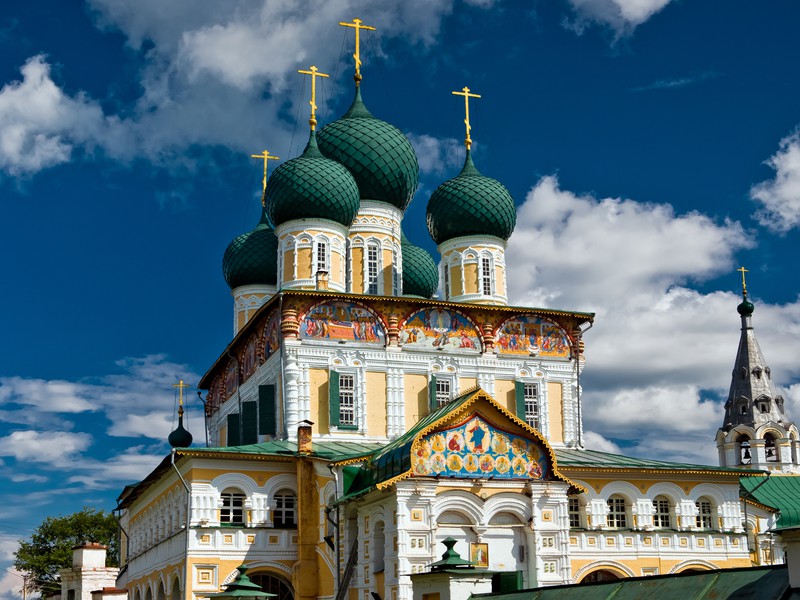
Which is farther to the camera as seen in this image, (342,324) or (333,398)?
(342,324)

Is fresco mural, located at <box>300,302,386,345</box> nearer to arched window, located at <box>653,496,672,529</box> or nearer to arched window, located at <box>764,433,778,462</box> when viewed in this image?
arched window, located at <box>653,496,672,529</box>

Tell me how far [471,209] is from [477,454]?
478 inches

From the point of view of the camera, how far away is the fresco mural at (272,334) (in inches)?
1077

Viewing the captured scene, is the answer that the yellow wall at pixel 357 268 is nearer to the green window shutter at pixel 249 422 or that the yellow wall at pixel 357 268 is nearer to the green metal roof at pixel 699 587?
the green window shutter at pixel 249 422

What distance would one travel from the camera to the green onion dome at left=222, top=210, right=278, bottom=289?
1340 inches

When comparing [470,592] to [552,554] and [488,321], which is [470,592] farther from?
[488,321]

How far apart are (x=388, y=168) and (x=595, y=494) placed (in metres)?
11.0

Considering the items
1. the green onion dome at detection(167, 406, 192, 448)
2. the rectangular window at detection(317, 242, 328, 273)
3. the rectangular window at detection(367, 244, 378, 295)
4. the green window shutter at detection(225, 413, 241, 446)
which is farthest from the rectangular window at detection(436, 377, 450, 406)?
the green onion dome at detection(167, 406, 192, 448)

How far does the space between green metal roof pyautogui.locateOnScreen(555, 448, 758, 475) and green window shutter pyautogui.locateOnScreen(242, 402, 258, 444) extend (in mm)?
7601

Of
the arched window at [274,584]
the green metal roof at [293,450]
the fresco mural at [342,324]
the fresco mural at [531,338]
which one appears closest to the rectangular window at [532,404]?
the fresco mural at [531,338]

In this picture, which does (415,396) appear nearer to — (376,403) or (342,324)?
(376,403)

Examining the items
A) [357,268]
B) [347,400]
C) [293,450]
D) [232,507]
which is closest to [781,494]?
[357,268]

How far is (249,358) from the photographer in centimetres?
3028

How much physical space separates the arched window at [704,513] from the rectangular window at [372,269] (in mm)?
9878
